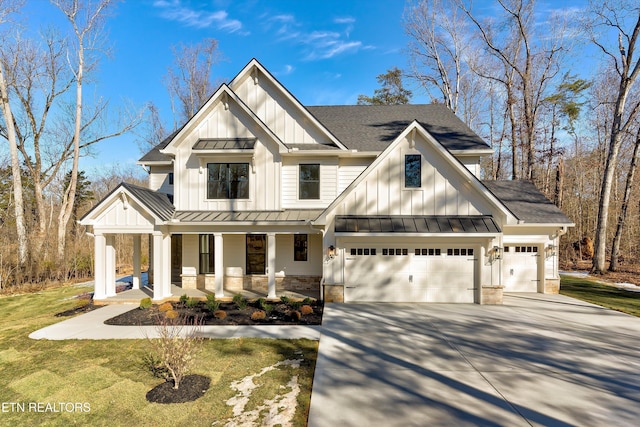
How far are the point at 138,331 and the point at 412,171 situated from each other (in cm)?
1004

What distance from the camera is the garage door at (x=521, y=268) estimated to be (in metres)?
12.0

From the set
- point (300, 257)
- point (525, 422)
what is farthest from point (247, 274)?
point (525, 422)

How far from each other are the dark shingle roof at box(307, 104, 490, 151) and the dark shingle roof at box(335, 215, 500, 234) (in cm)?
392

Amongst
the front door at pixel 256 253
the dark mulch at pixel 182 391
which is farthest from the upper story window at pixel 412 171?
the dark mulch at pixel 182 391

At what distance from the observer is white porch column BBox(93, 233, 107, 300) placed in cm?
1065

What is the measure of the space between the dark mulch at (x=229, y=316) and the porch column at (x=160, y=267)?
611mm

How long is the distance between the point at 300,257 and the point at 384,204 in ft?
14.9

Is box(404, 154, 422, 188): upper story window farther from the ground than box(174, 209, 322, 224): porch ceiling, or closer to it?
farther from the ground

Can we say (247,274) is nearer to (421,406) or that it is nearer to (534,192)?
(421,406)

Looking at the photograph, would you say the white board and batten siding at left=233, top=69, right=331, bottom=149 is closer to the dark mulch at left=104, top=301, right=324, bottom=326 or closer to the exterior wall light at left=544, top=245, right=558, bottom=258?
the dark mulch at left=104, top=301, right=324, bottom=326

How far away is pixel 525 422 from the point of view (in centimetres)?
410

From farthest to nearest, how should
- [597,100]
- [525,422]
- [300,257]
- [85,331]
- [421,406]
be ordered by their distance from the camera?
1. [597,100]
2. [300,257]
3. [85,331]
4. [421,406]
5. [525,422]

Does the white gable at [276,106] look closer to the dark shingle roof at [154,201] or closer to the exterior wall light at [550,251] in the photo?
the dark shingle roof at [154,201]

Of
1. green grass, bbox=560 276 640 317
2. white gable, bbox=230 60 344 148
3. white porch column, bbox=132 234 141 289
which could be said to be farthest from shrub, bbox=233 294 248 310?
green grass, bbox=560 276 640 317
